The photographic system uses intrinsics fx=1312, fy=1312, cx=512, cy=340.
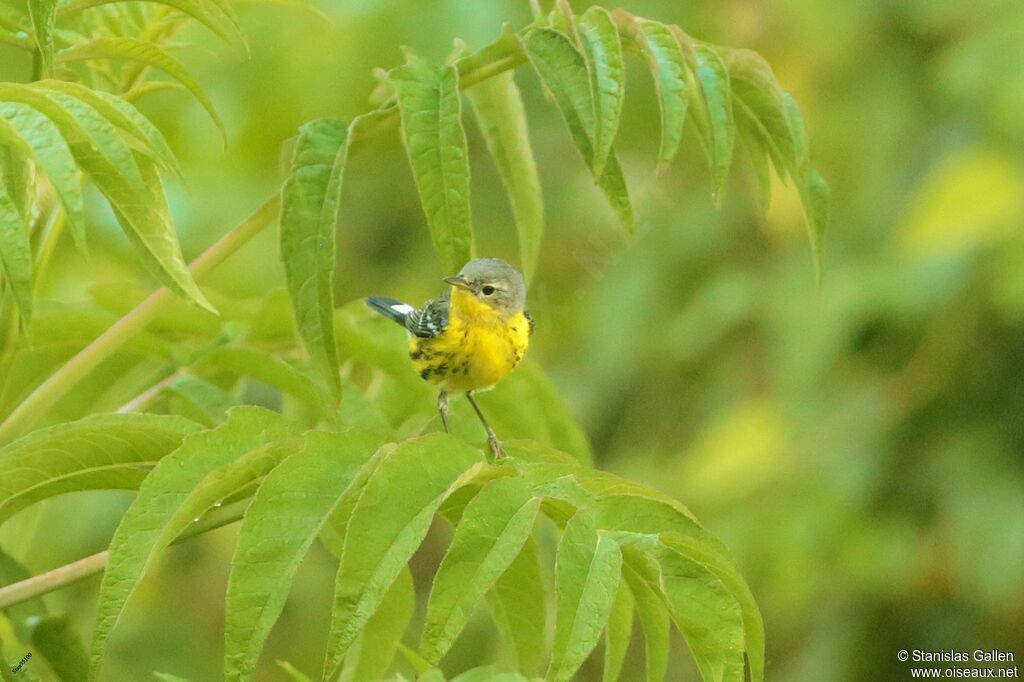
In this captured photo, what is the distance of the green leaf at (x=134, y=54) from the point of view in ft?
4.47

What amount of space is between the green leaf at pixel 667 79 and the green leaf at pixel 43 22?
61 cm

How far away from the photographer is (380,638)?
58.5 inches

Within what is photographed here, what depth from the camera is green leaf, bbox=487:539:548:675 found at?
1.42 meters

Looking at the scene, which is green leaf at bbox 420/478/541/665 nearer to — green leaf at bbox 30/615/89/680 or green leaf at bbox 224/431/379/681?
green leaf at bbox 224/431/379/681

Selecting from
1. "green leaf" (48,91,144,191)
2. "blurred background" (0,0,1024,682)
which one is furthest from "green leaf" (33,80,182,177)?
"blurred background" (0,0,1024,682)

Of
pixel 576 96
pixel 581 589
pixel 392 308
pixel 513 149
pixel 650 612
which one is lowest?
pixel 392 308

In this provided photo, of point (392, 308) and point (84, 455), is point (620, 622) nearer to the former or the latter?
point (84, 455)

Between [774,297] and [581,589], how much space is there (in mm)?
2960

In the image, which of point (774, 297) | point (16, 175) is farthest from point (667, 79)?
point (774, 297)

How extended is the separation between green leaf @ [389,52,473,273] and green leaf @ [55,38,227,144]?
0.20 meters

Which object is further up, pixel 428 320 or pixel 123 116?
pixel 123 116

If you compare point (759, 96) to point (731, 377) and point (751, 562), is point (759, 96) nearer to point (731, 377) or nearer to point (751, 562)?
point (751, 562)

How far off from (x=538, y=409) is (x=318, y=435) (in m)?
0.71

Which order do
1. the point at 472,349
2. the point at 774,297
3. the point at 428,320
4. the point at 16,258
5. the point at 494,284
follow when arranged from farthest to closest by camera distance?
the point at 774,297 → the point at 494,284 → the point at 428,320 → the point at 472,349 → the point at 16,258
